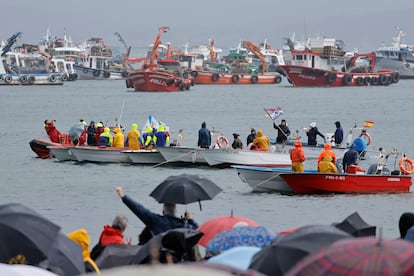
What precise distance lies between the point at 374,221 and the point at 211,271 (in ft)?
58.0

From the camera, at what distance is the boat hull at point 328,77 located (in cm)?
10819

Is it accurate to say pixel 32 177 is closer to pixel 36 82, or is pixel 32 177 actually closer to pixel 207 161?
pixel 207 161

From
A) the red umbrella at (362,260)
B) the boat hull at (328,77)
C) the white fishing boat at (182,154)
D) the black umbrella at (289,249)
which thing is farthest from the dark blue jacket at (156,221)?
the boat hull at (328,77)

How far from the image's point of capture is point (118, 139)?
34.7 metres

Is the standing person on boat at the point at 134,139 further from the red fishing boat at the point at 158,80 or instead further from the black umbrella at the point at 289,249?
the red fishing boat at the point at 158,80

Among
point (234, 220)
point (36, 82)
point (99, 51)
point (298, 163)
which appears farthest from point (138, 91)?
point (234, 220)

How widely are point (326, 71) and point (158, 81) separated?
16285 mm

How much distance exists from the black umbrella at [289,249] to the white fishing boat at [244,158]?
2072cm

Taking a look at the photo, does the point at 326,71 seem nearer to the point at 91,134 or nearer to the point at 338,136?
the point at 338,136

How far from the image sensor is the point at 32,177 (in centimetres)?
3375

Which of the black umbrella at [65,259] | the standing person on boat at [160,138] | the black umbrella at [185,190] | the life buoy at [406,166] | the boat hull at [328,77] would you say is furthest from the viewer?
the boat hull at [328,77]

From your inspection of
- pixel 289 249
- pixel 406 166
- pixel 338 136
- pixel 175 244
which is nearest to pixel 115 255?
pixel 175 244

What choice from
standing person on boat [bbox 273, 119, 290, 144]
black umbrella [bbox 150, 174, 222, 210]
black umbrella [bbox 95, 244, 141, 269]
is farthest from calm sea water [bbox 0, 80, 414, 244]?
black umbrella [bbox 95, 244, 141, 269]

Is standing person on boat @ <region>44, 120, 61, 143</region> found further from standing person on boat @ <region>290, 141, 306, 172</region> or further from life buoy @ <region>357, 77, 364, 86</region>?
life buoy @ <region>357, 77, 364, 86</region>
